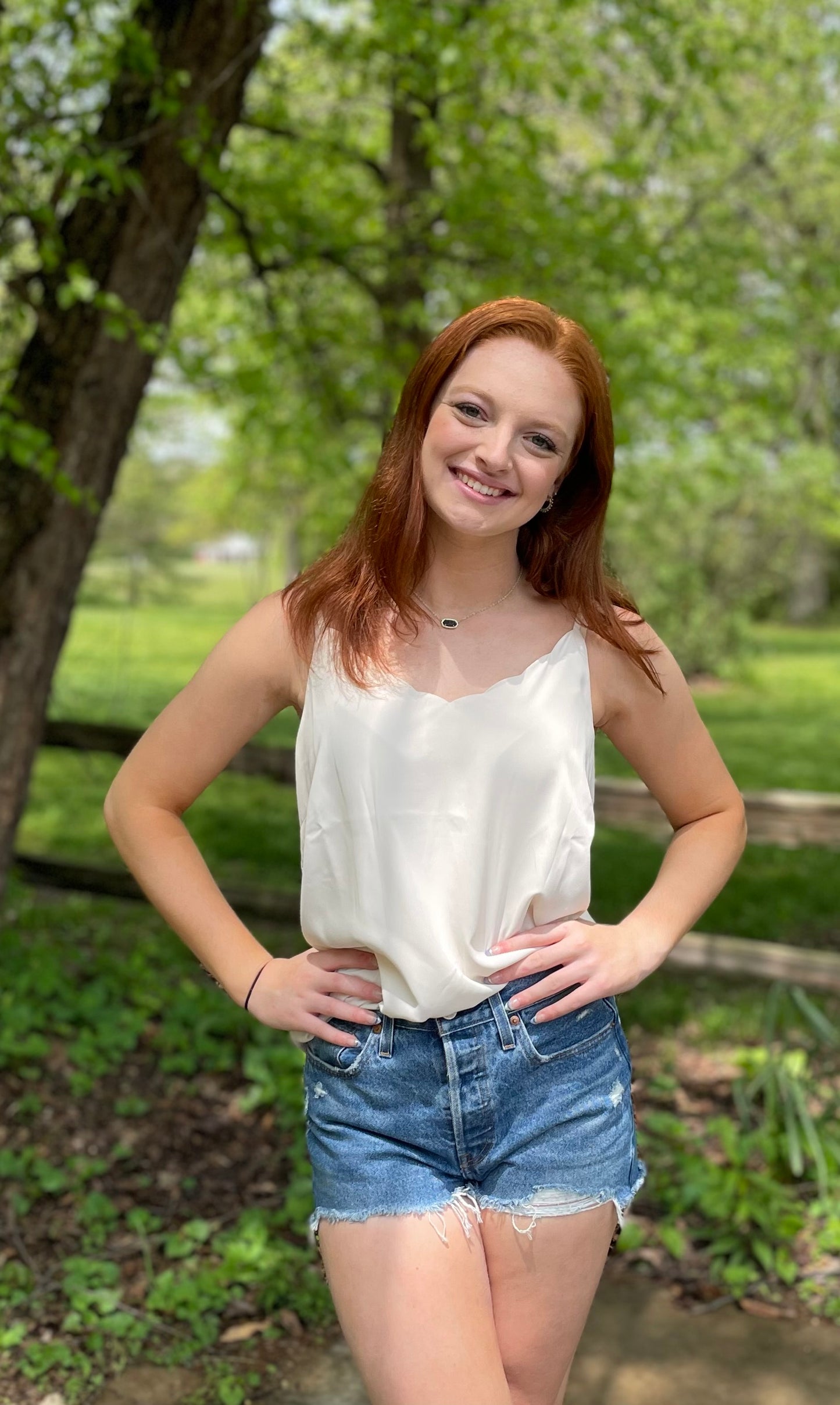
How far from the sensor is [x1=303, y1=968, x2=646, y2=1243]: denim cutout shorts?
1896 millimetres

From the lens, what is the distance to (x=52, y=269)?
398cm

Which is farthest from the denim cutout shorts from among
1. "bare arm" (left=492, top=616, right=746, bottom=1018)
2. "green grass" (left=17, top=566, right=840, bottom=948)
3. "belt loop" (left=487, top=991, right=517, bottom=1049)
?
"green grass" (left=17, top=566, right=840, bottom=948)

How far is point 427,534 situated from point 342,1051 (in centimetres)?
82

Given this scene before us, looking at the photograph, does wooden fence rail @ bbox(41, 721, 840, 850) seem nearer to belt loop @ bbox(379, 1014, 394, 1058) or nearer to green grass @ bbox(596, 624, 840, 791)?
green grass @ bbox(596, 624, 840, 791)

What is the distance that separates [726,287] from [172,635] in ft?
47.9

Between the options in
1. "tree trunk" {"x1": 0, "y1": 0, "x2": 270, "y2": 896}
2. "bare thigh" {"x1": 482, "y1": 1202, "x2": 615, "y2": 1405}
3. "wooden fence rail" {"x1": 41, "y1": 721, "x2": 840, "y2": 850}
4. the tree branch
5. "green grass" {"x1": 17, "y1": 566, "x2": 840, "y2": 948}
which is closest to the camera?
"bare thigh" {"x1": 482, "y1": 1202, "x2": 615, "y2": 1405}

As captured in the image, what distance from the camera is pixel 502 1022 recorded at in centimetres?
192

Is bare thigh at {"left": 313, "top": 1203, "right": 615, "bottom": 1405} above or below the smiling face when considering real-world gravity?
below

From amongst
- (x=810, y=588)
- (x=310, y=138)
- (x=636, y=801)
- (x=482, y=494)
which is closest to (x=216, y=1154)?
(x=482, y=494)

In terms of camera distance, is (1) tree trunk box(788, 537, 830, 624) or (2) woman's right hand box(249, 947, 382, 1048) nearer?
(2) woman's right hand box(249, 947, 382, 1048)

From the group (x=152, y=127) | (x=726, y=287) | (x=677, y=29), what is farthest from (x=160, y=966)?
(x=726, y=287)

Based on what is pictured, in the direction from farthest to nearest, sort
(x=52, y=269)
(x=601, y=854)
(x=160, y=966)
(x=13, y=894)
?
(x=601, y=854) < (x=13, y=894) < (x=160, y=966) < (x=52, y=269)

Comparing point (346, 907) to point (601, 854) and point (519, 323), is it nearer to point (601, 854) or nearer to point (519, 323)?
point (519, 323)

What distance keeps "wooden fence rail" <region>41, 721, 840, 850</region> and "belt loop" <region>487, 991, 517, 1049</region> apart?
3.82m
